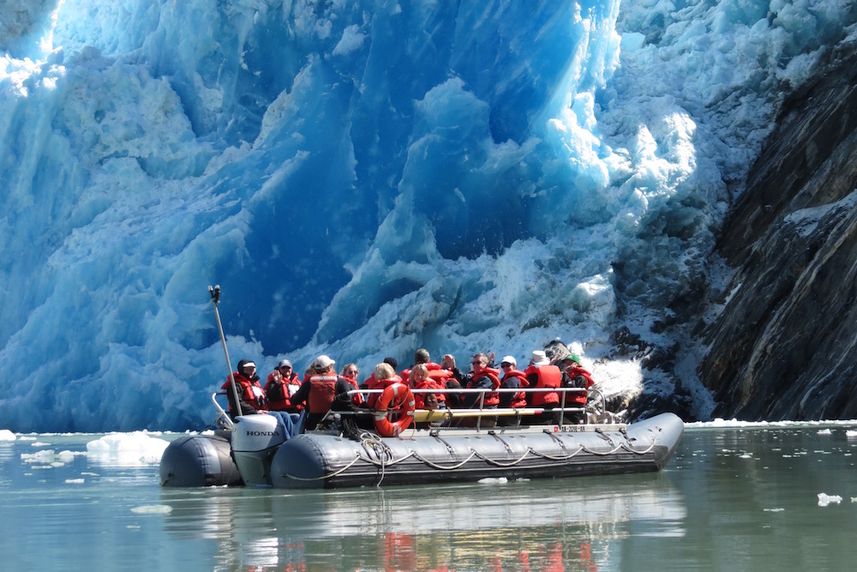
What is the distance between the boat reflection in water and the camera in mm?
8648

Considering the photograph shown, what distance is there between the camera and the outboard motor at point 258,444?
1434 centimetres

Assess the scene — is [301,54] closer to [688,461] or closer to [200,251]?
[200,251]

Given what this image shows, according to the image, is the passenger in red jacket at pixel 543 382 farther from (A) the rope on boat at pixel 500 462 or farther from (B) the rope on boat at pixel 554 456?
(A) the rope on boat at pixel 500 462

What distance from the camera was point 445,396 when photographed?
15688 millimetres

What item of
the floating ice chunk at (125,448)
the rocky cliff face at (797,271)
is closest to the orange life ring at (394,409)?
the floating ice chunk at (125,448)

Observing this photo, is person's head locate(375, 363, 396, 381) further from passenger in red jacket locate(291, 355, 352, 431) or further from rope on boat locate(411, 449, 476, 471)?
rope on boat locate(411, 449, 476, 471)

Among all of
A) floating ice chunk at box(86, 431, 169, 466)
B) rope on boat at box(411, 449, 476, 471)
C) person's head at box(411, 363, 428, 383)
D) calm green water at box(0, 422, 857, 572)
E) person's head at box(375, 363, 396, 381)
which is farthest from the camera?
floating ice chunk at box(86, 431, 169, 466)

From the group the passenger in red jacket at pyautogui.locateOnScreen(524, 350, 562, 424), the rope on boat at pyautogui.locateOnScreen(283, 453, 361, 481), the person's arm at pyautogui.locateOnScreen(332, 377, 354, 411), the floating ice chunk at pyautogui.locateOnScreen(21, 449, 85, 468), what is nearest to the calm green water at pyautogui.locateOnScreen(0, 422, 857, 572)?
the rope on boat at pyautogui.locateOnScreen(283, 453, 361, 481)

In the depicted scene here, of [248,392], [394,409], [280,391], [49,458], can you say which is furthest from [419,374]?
[49,458]

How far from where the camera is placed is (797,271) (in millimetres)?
27000

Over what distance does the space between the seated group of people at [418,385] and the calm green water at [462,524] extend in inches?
46.1

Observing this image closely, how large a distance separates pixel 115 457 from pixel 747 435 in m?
10.5

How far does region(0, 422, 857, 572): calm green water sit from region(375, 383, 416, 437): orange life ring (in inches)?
32.4

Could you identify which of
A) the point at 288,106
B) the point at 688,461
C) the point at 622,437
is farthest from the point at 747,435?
the point at 288,106
